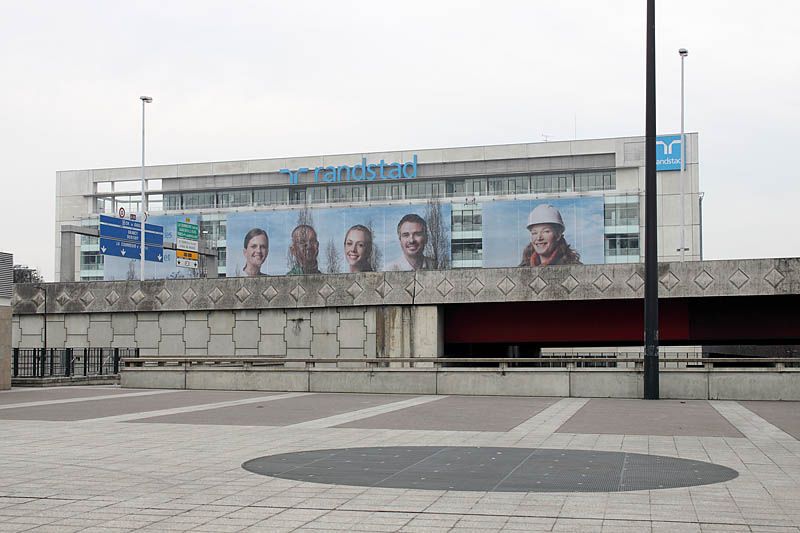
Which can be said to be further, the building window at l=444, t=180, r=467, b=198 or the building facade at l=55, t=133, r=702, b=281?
the building window at l=444, t=180, r=467, b=198

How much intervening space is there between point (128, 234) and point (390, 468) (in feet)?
144

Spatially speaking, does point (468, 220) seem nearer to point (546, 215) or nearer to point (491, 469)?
→ point (546, 215)

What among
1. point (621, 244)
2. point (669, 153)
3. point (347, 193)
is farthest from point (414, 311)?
point (347, 193)

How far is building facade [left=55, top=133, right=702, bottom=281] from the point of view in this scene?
9900cm

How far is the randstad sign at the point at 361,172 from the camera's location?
106625mm

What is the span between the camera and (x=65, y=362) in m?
37.0

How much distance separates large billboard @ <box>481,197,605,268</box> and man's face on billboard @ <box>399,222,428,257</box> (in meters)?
6.91

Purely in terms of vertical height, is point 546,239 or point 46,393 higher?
point 546,239

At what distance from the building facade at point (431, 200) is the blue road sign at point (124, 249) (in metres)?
42.8

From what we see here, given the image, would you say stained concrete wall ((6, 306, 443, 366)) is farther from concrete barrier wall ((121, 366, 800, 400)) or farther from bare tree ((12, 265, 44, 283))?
bare tree ((12, 265, 44, 283))

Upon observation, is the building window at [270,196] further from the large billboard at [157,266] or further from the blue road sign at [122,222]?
the blue road sign at [122,222]

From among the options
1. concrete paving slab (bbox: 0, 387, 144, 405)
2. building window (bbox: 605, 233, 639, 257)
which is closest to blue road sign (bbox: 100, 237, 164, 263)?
concrete paving slab (bbox: 0, 387, 144, 405)

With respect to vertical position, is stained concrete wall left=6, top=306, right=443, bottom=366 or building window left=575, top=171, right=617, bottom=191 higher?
building window left=575, top=171, right=617, bottom=191

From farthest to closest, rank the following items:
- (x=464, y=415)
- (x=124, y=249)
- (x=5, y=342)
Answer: (x=124, y=249) < (x=5, y=342) < (x=464, y=415)
